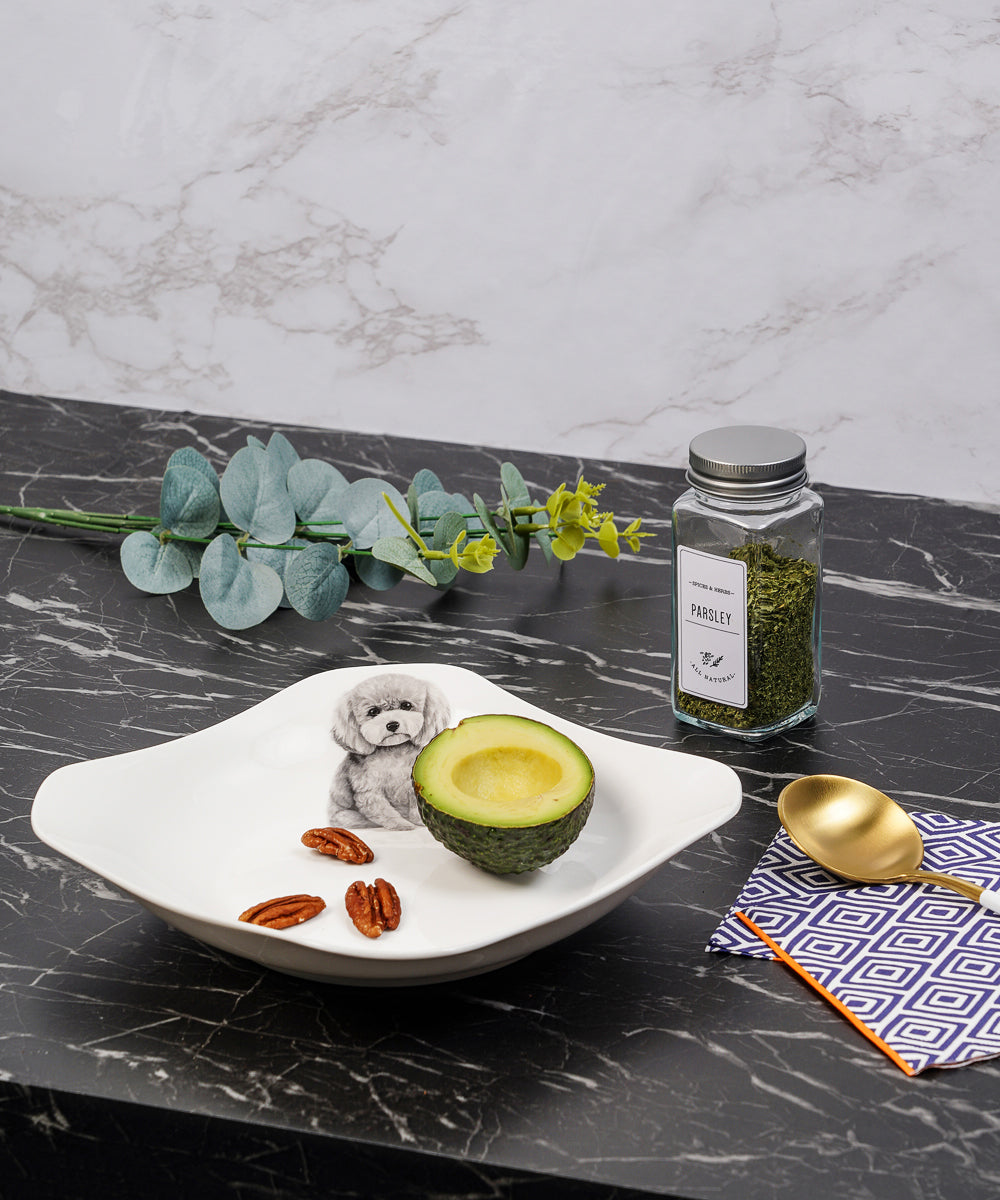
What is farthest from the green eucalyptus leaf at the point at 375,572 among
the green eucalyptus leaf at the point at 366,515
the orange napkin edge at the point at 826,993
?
the orange napkin edge at the point at 826,993

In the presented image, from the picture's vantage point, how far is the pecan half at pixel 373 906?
0.75 m

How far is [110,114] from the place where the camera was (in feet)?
5.42

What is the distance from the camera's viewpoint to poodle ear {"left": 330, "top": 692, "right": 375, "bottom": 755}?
0.90m

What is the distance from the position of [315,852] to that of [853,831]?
33 centimetres

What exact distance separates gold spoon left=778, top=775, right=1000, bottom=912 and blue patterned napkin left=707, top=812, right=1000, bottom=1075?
0.04 feet

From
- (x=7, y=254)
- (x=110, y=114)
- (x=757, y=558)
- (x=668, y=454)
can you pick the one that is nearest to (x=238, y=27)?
(x=110, y=114)

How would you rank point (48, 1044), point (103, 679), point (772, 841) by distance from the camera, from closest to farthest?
point (48, 1044)
point (772, 841)
point (103, 679)

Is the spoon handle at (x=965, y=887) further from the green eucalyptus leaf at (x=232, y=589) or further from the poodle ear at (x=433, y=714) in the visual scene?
the green eucalyptus leaf at (x=232, y=589)

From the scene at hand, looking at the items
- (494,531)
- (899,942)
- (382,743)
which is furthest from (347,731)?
(899,942)

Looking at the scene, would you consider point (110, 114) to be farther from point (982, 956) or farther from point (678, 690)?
point (982, 956)

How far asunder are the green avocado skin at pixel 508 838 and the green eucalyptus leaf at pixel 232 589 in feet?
1.43

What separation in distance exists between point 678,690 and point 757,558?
13cm

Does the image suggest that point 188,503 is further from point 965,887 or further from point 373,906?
point 965,887

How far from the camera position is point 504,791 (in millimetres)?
786
